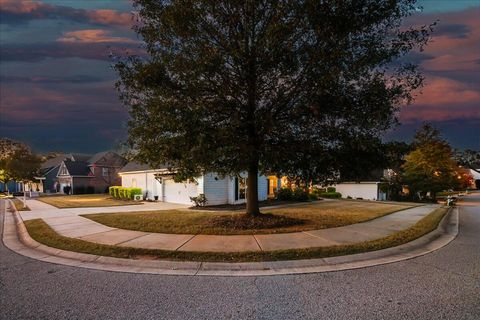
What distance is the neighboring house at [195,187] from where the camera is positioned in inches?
947

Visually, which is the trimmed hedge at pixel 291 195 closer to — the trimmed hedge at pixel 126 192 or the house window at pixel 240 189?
the house window at pixel 240 189

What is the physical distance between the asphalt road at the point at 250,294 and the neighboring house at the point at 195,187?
528 inches

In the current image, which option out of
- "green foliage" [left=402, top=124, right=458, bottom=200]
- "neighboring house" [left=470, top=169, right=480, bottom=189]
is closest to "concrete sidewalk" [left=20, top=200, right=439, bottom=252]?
"green foliage" [left=402, top=124, right=458, bottom=200]

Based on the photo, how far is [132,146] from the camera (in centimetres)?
1241

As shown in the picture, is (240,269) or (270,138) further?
(270,138)

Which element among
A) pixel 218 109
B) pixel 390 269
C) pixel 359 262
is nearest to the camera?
pixel 390 269

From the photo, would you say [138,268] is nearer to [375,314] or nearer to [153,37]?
[375,314]

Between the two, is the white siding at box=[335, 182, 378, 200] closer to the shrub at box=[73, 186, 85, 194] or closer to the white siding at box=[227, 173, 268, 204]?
the white siding at box=[227, 173, 268, 204]

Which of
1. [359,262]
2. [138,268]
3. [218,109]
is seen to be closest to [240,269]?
[138,268]

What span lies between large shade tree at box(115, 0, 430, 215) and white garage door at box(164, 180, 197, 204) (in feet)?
42.5

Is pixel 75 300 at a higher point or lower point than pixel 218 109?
lower

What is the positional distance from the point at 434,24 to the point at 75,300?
11.5 meters

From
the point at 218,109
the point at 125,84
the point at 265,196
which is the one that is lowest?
the point at 265,196

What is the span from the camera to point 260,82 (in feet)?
38.6
